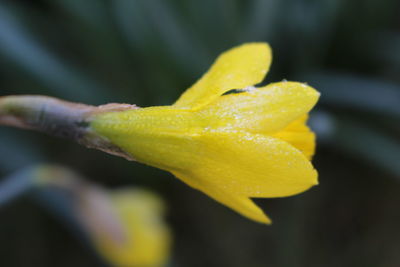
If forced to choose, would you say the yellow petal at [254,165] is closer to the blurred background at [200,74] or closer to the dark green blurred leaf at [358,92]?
the blurred background at [200,74]

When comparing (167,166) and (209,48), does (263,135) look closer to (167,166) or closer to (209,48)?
(167,166)

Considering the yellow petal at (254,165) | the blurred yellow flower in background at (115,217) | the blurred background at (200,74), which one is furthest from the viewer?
the blurred background at (200,74)

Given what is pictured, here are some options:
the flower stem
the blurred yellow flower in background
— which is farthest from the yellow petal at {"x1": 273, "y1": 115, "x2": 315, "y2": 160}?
the blurred yellow flower in background

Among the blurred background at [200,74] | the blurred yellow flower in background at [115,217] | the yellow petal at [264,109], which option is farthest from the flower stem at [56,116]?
the blurred background at [200,74]

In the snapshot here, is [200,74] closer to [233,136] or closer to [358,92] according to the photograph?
[358,92]

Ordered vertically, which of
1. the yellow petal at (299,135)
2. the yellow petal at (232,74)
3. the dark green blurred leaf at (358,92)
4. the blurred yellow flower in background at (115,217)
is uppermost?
the yellow petal at (232,74)

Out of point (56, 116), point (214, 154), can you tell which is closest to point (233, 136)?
point (214, 154)

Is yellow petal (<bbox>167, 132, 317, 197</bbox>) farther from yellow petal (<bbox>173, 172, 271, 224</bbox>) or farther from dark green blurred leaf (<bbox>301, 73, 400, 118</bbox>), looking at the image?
dark green blurred leaf (<bbox>301, 73, 400, 118</bbox>)

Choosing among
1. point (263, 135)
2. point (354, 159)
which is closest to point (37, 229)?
point (354, 159)
